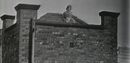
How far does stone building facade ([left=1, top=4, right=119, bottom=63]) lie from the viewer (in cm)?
558

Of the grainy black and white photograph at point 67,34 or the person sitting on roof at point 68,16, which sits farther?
the person sitting on roof at point 68,16

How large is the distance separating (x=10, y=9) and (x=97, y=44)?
189 centimetres

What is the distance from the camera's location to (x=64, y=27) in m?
5.90

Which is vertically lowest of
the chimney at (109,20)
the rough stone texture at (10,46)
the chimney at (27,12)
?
the rough stone texture at (10,46)

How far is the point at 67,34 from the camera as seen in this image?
232 inches

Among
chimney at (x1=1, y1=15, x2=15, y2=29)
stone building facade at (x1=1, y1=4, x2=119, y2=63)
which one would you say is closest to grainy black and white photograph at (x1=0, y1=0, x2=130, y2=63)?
stone building facade at (x1=1, y1=4, x2=119, y2=63)

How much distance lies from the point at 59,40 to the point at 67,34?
212mm

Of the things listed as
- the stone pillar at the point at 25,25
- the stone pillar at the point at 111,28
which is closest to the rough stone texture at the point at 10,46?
the stone pillar at the point at 25,25

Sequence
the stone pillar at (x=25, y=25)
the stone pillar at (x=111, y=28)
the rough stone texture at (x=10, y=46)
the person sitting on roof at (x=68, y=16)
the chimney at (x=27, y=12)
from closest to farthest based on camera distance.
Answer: the stone pillar at (x=25, y=25)
the chimney at (x=27, y=12)
the rough stone texture at (x=10, y=46)
the stone pillar at (x=111, y=28)
the person sitting on roof at (x=68, y=16)

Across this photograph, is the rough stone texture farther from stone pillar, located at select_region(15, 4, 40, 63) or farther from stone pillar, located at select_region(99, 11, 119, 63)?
stone pillar, located at select_region(99, 11, 119, 63)

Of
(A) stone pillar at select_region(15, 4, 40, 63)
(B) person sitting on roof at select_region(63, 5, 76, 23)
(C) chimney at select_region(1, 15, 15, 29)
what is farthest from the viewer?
(C) chimney at select_region(1, 15, 15, 29)

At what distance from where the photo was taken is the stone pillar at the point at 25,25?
5.53m

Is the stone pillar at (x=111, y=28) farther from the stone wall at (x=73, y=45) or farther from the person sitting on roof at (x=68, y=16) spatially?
the person sitting on roof at (x=68, y=16)

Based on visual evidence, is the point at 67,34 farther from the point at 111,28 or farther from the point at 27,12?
the point at 111,28
